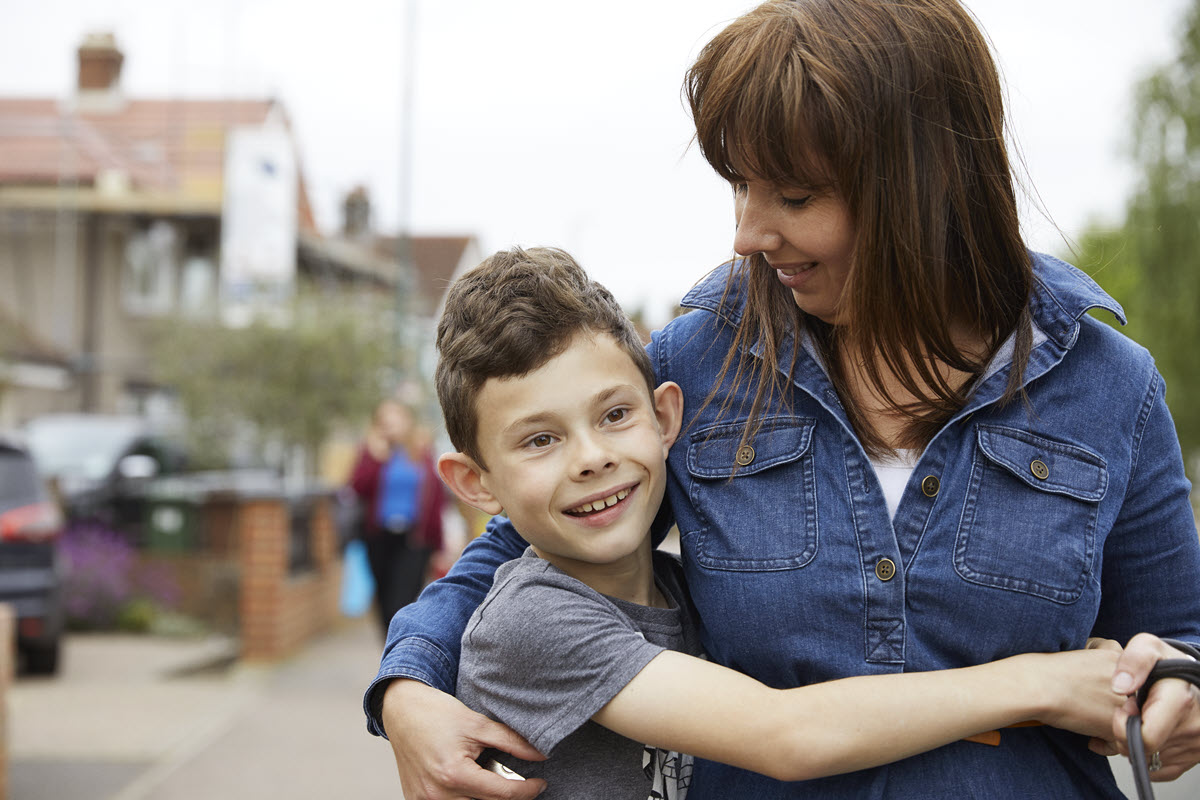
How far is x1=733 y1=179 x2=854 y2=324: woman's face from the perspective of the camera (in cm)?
168

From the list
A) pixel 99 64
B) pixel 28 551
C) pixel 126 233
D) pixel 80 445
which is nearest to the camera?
pixel 28 551

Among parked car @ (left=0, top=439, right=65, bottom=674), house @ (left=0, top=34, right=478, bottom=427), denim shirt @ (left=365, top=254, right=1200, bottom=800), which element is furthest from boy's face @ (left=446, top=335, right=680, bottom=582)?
house @ (left=0, top=34, right=478, bottom=427)

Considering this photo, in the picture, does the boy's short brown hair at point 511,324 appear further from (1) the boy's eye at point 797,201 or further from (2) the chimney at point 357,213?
(2) the chimney at point 357,213

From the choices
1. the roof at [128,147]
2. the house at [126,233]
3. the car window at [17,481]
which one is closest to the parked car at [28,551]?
the car window at [17,481]

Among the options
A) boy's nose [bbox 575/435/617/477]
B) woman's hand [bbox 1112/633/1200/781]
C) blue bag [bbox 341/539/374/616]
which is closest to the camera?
woman's hand [bbox 1112/633/1200/781]

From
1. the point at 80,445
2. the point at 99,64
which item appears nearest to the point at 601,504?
the point at 80,445

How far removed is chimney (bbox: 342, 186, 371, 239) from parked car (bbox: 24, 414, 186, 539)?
23839mm

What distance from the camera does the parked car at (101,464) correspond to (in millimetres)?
12320

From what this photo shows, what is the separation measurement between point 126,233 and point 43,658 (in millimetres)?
19953

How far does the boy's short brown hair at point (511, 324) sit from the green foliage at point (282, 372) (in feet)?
58.6

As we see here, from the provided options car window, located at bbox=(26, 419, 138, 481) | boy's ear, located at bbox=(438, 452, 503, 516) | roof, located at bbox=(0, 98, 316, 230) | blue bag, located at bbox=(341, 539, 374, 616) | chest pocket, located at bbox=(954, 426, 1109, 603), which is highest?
chest pocket, located at bbox=(954, 426, 1109, 603)

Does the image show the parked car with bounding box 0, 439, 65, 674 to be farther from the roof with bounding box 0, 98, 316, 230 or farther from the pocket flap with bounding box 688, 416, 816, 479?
the roof with bounding box 0, 98, 316, 230

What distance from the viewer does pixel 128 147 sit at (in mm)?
29344

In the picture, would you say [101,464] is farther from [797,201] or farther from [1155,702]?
[1155,702]
